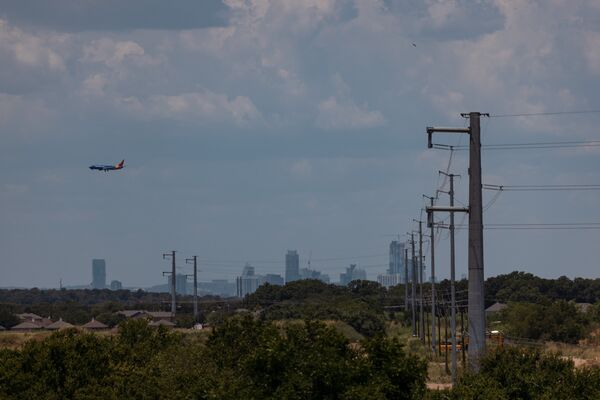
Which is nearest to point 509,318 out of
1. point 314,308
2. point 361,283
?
point 314,308

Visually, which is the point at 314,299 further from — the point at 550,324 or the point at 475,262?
the point at 475,262

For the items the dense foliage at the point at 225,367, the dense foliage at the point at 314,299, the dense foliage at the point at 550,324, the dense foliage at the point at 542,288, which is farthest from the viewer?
the dense foliage at the point at 542,288

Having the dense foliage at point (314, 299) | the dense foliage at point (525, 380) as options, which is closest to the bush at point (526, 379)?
the dense foliage at point (525, 380)

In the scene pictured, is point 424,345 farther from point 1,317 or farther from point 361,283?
point 361,283

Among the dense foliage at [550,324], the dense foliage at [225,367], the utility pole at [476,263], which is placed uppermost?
the utility pole at [476,263]

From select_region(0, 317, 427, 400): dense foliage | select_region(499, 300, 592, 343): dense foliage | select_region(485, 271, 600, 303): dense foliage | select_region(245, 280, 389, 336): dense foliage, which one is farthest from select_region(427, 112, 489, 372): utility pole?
select_region(485, 271, 600, 303): dense foliage

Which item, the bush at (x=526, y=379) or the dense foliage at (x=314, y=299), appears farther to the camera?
the dense foliage at (x=314, y=299)

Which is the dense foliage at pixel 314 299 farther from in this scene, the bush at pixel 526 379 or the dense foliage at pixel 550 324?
the bush at pixel 526 379
